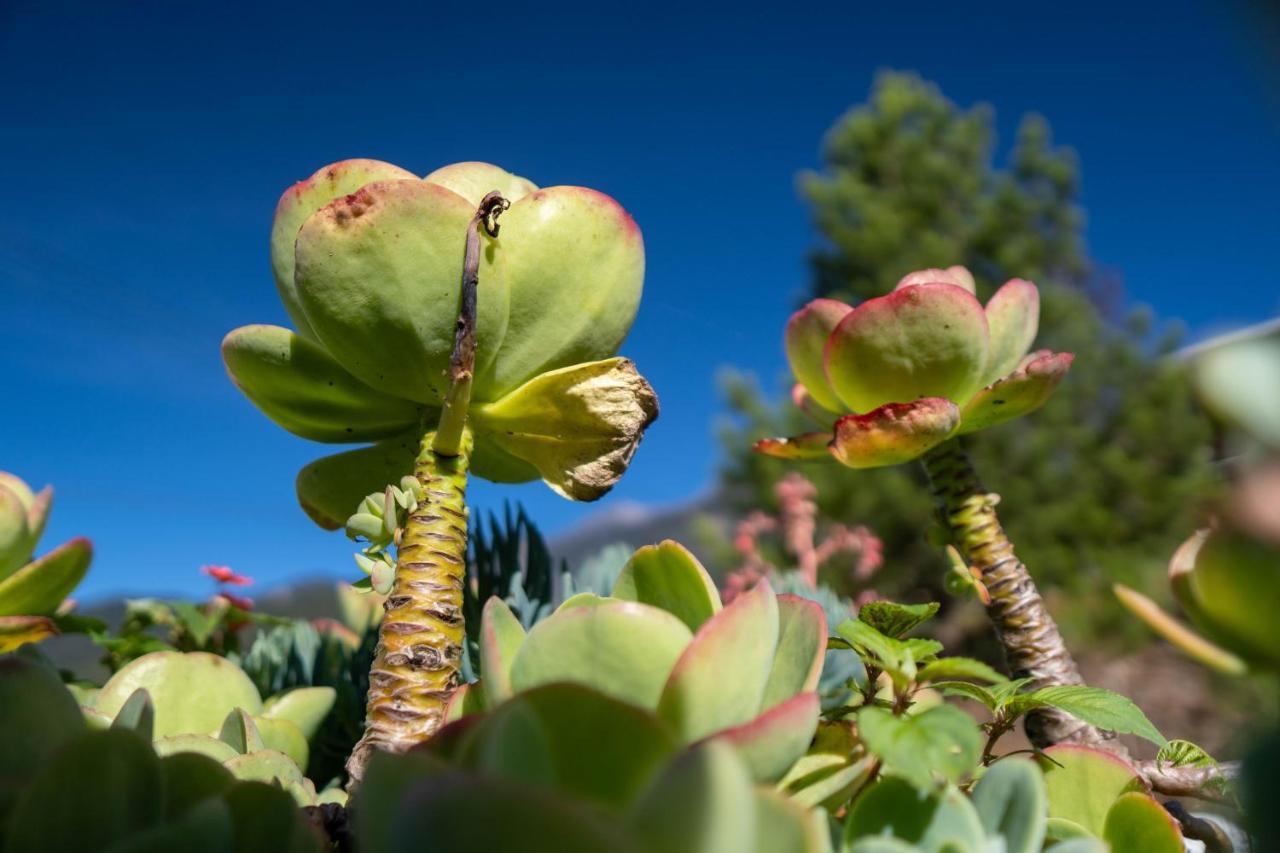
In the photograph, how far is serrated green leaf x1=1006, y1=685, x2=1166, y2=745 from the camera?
1.28 feet

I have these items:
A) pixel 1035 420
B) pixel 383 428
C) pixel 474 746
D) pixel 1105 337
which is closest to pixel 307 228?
pixel 383 428

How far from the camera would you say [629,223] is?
1.85ft

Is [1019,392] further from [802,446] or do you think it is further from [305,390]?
[305,390]

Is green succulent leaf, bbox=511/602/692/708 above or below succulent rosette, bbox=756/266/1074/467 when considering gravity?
below

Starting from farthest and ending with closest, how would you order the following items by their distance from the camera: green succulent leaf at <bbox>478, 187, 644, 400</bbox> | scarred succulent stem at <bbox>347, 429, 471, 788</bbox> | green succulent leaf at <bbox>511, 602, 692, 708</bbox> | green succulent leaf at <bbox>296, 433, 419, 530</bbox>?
green succulent leaf at <bbox>296, 433, 419, 530</bbox>
green succulent leaf at <bbox>478, 187, 644, 400</bbox>
scarred succulent stem at <bbox>347, 429, 471, 788</bbox>
green succulent leaf at <bbox>511, 602, 692, 708</bbox>

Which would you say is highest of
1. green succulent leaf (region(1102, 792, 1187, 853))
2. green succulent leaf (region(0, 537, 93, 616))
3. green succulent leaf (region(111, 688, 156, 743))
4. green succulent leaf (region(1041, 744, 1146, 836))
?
green succulent leaf (region(0, 537, 93, 616))

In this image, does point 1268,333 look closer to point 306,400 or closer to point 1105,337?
point 306,400

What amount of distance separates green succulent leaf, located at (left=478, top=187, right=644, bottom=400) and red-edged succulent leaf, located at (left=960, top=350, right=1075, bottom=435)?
26 cm

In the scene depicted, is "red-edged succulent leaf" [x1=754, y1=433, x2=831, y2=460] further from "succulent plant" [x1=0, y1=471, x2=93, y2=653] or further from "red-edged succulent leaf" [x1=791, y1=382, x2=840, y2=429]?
"succulent plant" [x1=0, y1=471, x2=93, y2=653]

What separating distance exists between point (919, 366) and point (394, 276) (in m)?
0.35

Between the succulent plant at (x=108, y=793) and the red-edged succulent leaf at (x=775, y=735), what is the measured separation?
0.52ft

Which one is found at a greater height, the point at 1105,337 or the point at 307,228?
the point at 1105,337

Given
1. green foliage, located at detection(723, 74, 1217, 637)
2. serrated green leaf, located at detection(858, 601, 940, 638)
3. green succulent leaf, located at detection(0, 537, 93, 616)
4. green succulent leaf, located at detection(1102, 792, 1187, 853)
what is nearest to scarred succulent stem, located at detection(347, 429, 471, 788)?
serrated green leaf, located at detection(858, 601, 940, 638)

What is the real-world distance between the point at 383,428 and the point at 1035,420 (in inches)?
361
